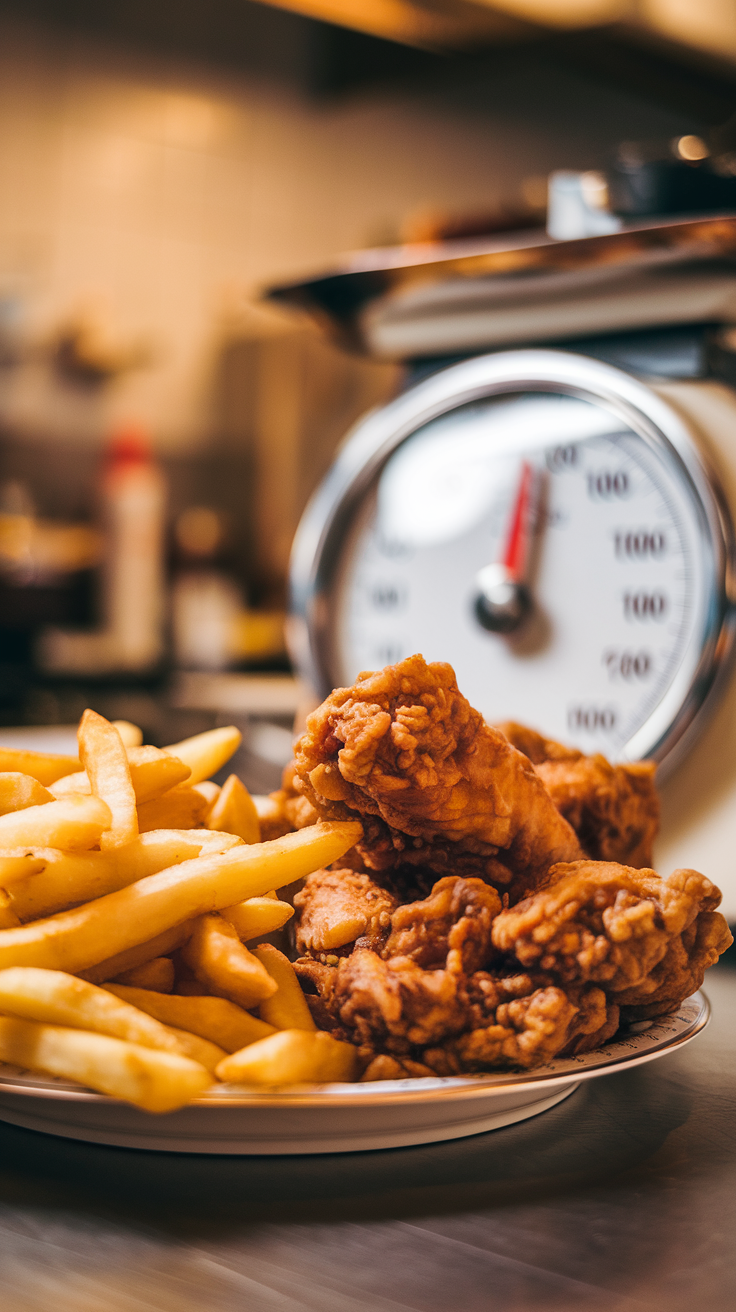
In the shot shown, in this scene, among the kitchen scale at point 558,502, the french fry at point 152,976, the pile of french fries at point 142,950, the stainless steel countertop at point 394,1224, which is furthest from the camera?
the kitchen scale at point 558,502

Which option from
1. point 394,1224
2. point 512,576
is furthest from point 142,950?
point 512,576

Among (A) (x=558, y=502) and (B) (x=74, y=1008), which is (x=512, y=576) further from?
(B) (x=74, y=1008)

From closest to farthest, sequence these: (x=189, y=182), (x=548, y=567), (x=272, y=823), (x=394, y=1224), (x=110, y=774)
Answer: (x=394, y=1224), (x=110, y=774), (x=272, y=823), (x=548, y=567), (x=189, y=182)

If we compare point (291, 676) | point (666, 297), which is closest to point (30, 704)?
point (291, 676)

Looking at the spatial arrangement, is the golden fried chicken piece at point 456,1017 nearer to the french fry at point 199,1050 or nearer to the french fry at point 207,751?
the french fry at point 199,1050

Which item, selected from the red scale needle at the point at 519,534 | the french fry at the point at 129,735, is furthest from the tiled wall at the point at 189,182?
the french fry at the point at 129,735

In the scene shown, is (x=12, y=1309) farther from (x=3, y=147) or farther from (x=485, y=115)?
(x=485, y=115)
